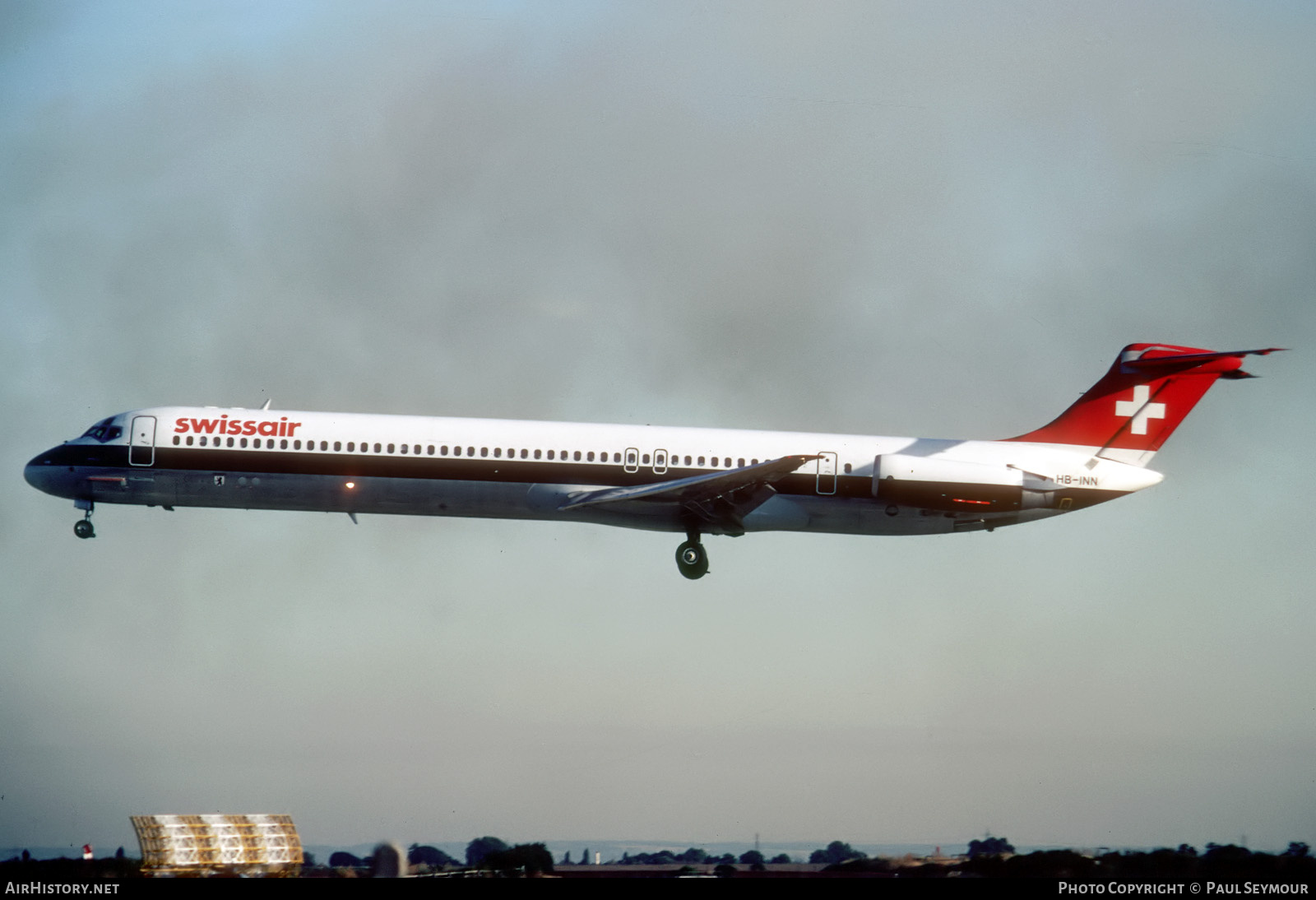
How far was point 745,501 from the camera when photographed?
39750mm

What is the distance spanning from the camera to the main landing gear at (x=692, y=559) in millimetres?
40781

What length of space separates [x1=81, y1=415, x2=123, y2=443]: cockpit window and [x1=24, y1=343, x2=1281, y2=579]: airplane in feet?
0.15

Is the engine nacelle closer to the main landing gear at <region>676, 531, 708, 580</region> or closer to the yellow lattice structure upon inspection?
the main landing gear at <region>676, 531, 708, 580</region>

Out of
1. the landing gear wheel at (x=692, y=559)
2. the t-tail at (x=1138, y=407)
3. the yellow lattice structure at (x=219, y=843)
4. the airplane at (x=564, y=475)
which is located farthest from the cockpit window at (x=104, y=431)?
the t-tail at (x=1138, y=407)

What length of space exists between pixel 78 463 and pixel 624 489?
1475cm

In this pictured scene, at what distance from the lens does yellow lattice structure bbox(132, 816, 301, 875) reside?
39.1 meters

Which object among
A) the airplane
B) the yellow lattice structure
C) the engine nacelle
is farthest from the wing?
the yellow lattice structure

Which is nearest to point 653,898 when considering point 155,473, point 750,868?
point 750,868

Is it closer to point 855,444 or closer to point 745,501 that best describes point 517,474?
point 745,501

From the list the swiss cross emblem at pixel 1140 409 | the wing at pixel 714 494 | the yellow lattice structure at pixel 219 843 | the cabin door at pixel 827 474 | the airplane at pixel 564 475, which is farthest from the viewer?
the swiss cross emblem at pixel 1140 409

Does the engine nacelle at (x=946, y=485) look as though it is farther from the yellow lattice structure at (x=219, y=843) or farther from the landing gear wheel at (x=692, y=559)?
the yellow lattice structure at (x=219, y=843)

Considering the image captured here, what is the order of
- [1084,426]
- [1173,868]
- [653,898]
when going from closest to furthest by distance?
1. [653,898]
2. [1173,868]
3. [1084,426]

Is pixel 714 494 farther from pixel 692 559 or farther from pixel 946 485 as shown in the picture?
pixel 946 485

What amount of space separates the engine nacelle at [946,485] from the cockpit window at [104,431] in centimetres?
2019
